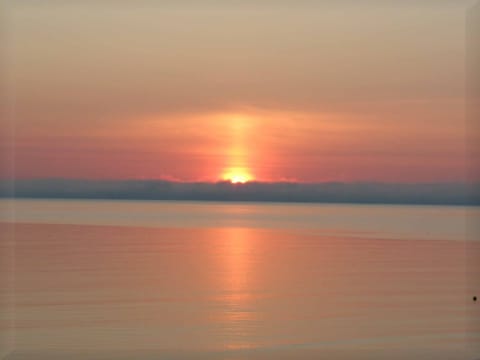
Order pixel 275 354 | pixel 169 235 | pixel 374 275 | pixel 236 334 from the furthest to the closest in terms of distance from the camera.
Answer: pixel 169 235 → pixel 374 275 → pixel 236 334 → pixel 275 354

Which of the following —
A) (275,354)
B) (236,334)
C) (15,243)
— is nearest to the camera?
(275,354)

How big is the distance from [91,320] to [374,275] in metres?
9.09

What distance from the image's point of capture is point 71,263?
22156 millimetres

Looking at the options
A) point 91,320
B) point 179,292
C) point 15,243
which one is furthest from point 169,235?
point 91,320

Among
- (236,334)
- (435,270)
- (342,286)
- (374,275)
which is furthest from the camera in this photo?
(435,270)

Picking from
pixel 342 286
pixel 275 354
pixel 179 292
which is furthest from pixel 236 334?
pixel 342 286

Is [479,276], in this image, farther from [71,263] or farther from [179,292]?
[71,263]

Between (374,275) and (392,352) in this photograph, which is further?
(374,275)

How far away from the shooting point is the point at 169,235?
35906mm

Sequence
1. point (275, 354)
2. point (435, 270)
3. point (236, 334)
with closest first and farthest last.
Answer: point (275, 354) → point (236, 334) → point (435, 270)

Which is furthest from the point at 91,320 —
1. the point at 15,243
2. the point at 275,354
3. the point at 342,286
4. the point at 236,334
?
the point at 15,243

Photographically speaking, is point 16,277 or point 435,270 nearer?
point 16,277

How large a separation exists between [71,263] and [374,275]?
8502 millimetres

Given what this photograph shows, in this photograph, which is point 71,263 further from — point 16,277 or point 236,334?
point 236,334
